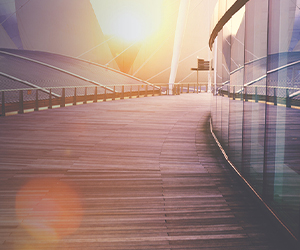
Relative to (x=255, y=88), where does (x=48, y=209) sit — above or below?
below

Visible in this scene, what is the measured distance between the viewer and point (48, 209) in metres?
3.30

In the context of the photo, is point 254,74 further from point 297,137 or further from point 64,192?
point 297,137

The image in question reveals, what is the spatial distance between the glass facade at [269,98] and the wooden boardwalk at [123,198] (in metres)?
Result: 0.25

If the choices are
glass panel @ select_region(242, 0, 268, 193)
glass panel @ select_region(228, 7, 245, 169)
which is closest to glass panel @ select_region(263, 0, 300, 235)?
glass panel @ select_region(242, 0, 268, 193)

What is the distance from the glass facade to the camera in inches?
94.5

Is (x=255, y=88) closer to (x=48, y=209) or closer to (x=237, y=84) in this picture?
(x=237, y=84)

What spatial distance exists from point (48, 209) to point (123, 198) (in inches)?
27.7

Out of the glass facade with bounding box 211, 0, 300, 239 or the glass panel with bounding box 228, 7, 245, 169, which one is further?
the glass panel with bounding box 228, 7, 245, 169

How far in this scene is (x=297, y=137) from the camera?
5871 mm

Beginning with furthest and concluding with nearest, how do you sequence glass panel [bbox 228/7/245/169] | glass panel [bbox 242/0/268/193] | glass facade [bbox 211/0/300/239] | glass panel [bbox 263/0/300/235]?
glass panel [bbox 228/7/245/169] < glass panel [bbox 242/0/268/193] < glass facade [bbox 211/0/300/239] < glass panel [bbox 263/0/300/235]

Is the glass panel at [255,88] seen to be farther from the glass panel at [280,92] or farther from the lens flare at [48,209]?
the lens flare at [48,209]

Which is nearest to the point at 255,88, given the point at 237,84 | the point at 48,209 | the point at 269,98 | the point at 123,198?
the point at 269,98

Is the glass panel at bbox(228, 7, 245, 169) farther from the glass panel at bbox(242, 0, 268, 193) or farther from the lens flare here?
the lens flare

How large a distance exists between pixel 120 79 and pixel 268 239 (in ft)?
134
